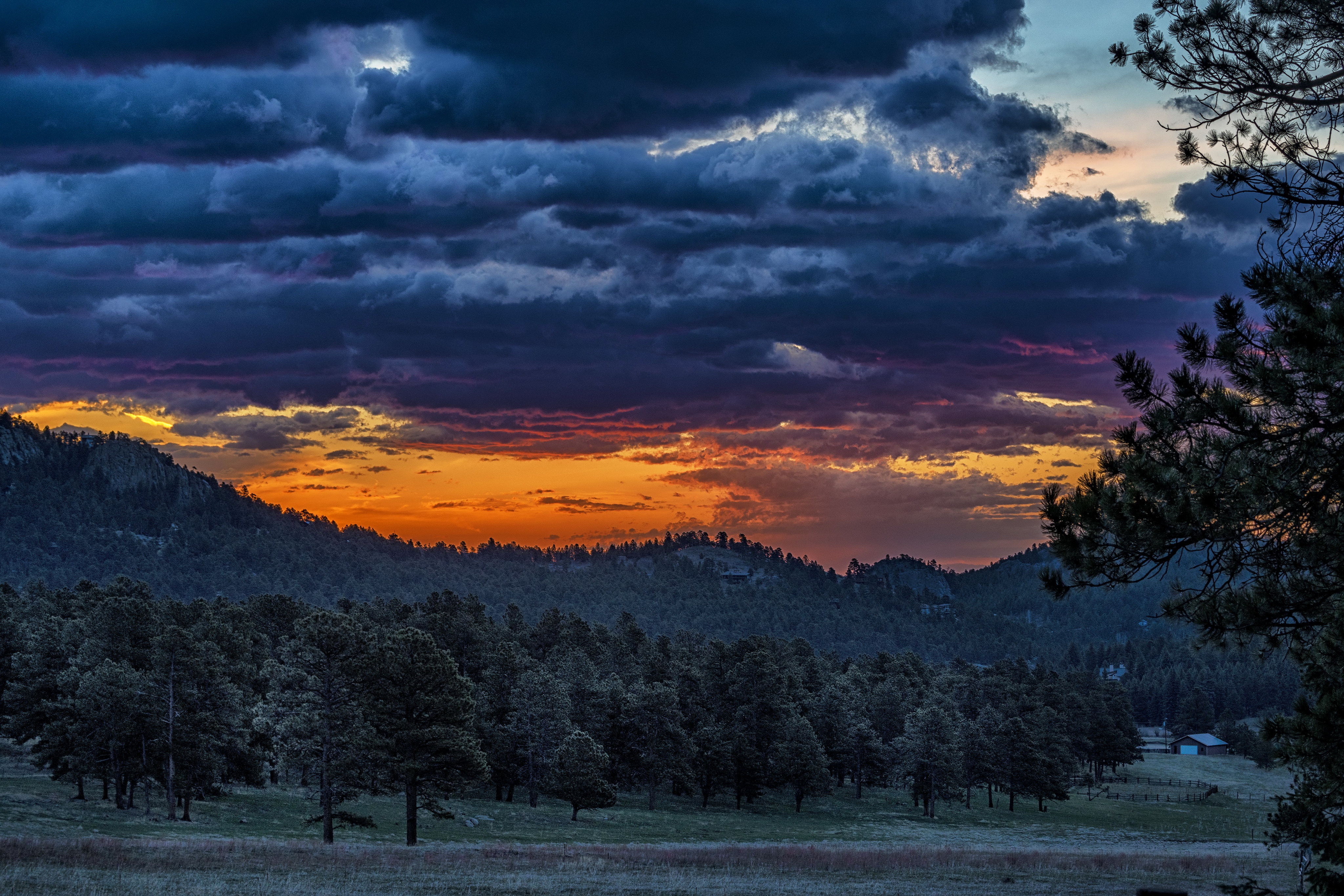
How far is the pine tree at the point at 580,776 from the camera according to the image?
73.1m

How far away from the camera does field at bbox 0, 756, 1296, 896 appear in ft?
106

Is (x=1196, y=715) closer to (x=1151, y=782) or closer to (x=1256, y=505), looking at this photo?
(x=1151, y=782)

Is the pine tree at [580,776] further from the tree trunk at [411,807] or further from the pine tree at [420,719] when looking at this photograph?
the tree trunk at [411,807]

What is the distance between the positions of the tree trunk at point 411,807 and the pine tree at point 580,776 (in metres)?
19.0

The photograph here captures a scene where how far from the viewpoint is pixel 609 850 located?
48344 millimetres

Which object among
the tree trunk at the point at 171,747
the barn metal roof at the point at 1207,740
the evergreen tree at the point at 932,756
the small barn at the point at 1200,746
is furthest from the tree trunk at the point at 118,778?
the barn metal roof at the point at 1207,740

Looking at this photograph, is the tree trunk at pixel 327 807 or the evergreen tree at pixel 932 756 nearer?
the tree trunk at pixel 327 807

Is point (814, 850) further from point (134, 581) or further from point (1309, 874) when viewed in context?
point (134, 581)

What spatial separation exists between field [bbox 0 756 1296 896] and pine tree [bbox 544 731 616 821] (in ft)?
4.64

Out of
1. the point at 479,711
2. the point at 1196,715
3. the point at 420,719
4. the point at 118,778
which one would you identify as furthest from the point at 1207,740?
the point at 118,778

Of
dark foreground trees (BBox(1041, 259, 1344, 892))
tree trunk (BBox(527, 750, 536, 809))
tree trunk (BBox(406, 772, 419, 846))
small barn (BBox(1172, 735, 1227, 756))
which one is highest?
dark foreground trees (BBox(1041, 259, 1344, 892))

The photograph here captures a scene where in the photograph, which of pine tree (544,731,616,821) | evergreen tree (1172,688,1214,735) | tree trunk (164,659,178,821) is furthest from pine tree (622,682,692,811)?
evergreen tree (1172,688,1214,735)

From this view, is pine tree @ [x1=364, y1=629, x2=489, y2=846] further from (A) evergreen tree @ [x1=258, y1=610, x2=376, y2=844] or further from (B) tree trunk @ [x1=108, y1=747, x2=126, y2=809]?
(B) tree trunk @ [x1=108, y1=747, x2=126, y2=809]

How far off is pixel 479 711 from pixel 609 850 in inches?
1366
